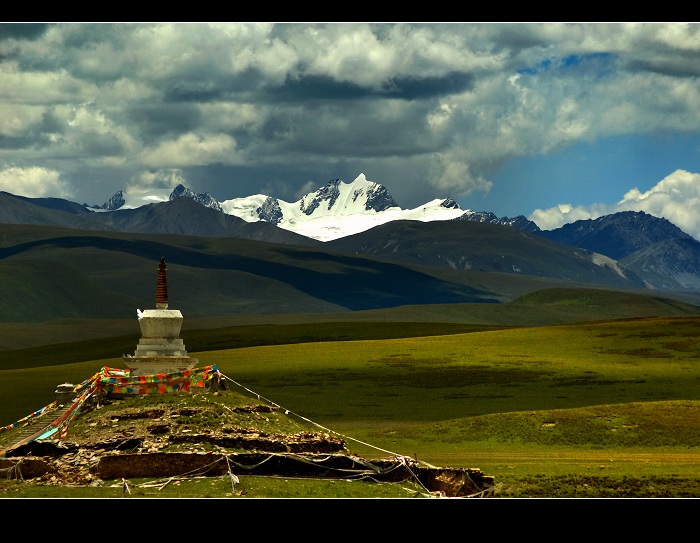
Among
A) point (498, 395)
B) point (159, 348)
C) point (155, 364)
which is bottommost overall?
point (498, 395)

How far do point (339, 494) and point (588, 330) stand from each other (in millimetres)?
101485

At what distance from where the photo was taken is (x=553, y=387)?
3839 inches

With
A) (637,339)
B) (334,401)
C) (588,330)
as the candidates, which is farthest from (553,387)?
(588,330)

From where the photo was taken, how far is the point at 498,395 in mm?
94625

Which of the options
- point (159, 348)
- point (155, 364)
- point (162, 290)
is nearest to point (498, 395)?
point (162, 290)

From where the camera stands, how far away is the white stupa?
152ft

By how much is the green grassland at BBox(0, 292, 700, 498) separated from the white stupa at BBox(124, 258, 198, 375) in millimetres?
2406

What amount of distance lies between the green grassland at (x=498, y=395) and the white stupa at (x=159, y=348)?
7.89 feet

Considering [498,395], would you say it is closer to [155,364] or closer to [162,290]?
[162,290]

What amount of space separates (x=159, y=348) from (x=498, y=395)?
170 ft

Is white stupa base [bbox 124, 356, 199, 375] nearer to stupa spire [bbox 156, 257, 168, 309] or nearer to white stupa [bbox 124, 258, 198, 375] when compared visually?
white stupa [bbox 124, 258, 198, 375]

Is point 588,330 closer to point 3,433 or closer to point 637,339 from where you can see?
point 637,339

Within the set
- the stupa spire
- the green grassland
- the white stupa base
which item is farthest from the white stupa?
the green grassland

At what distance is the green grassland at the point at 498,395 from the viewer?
157ft
